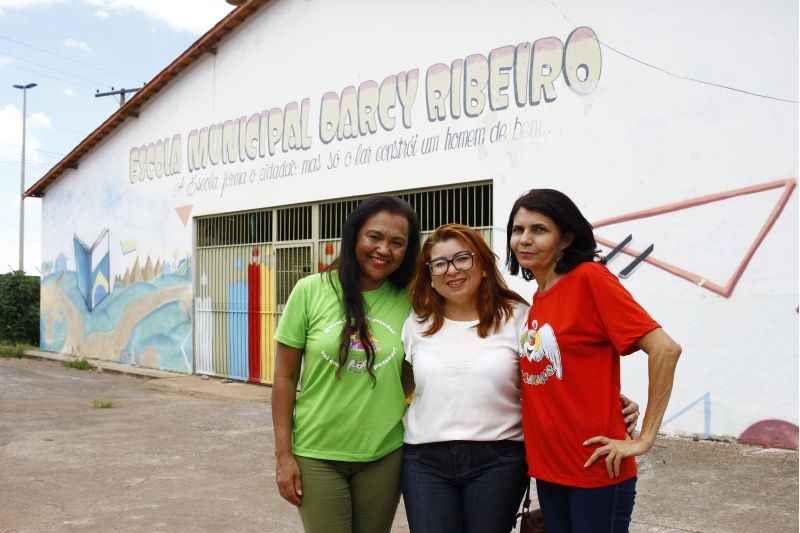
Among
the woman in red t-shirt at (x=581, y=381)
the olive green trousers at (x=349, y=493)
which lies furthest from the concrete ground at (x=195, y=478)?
the woman in red t-shirt at (x=581, y=381)

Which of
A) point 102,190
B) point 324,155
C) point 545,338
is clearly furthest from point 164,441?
point 102,190

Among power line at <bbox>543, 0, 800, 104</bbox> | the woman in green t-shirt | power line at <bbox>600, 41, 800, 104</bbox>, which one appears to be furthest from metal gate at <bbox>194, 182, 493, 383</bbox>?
the woman in green t-shirt

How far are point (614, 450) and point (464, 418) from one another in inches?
19.4

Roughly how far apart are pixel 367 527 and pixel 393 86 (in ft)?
25.8

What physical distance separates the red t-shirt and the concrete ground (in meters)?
2.77

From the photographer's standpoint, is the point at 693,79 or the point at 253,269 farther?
the point at 253,269

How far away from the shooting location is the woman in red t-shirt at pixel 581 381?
238 centimetres

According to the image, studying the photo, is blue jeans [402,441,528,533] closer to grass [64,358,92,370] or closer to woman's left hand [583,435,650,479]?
woman's left hand [583,435,650,479]

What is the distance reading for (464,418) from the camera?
8.63ft

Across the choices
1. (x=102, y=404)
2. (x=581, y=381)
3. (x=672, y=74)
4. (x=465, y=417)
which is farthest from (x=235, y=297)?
(x=581, y=381)

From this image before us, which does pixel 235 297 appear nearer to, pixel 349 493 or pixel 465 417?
pixel 349 493

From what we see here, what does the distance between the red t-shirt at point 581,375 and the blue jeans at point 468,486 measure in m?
0.14

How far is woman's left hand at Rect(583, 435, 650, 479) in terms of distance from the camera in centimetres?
237

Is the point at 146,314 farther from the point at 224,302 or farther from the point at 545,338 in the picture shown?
the point at 545,338
